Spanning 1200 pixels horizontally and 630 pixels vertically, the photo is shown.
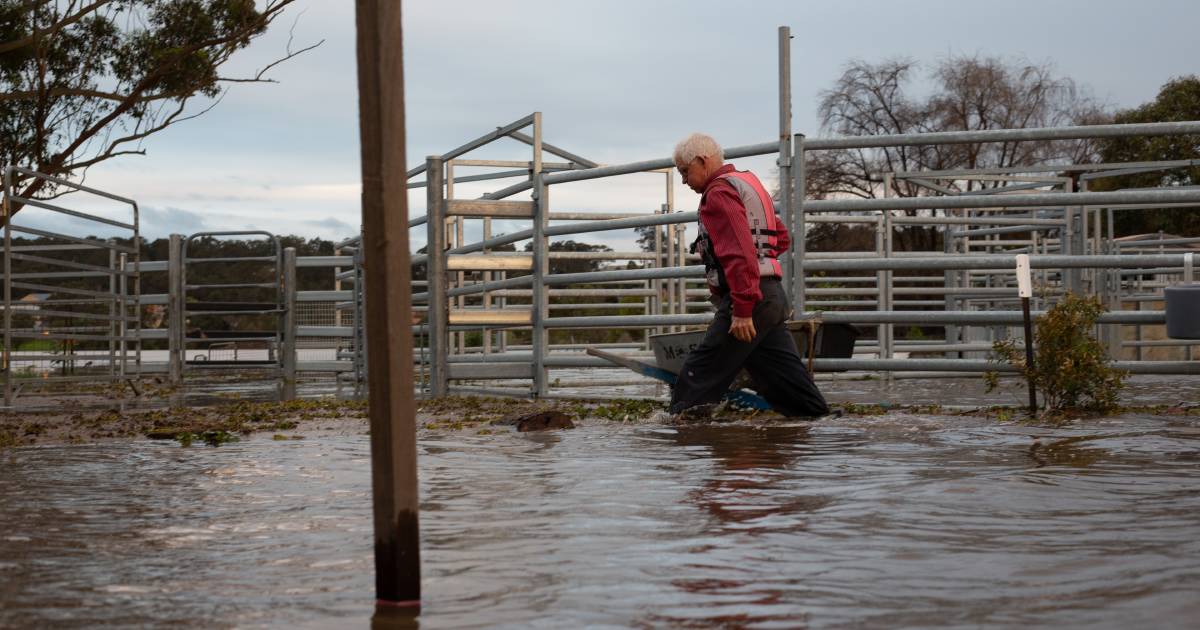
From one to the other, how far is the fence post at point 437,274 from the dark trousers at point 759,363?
424 centimetres

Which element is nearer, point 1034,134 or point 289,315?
point 1034,134

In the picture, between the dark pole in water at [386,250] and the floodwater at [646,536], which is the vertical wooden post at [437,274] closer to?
the floodwater at [646,536]

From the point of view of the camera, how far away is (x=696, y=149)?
7.98 m

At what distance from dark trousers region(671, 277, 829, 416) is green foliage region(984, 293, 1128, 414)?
155 cm

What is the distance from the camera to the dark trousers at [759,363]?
26.3ft

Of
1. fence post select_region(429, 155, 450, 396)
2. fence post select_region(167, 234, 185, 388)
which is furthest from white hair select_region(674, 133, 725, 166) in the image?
fence post select_region(167, 234, 185, 388)

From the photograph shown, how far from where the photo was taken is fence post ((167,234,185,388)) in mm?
18188

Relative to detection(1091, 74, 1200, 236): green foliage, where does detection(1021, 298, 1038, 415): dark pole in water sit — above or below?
below

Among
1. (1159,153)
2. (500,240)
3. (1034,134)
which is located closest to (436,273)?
(500,240)

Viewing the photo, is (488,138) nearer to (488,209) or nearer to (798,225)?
(488,209)

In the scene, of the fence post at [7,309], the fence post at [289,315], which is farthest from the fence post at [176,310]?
the fence post at [7,309]

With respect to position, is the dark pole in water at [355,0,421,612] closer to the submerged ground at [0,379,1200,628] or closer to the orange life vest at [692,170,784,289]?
the submerged ground at [0,379,1200,628]

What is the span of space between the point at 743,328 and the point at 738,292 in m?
0.21

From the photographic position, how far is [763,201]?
26.3 ft
